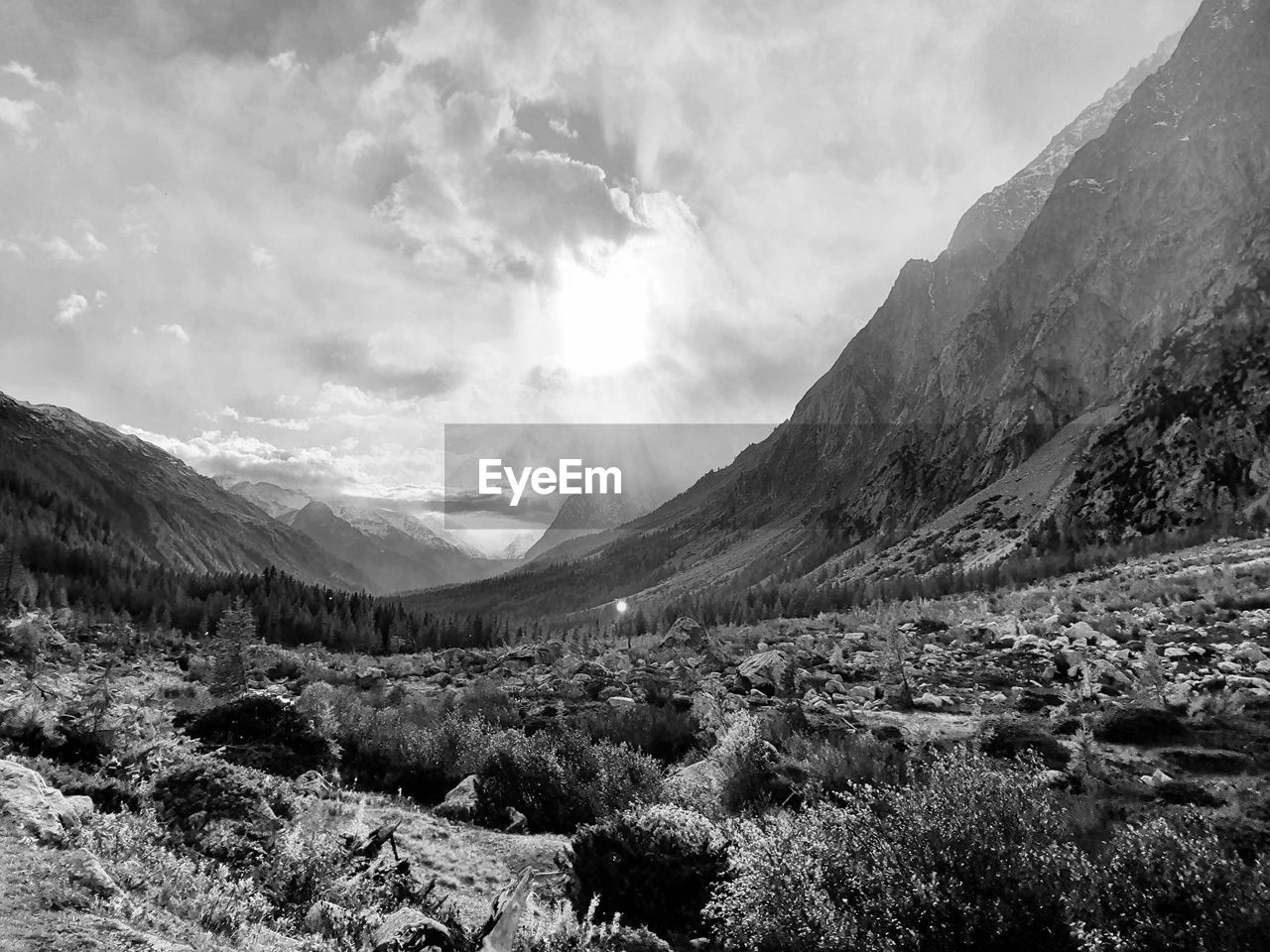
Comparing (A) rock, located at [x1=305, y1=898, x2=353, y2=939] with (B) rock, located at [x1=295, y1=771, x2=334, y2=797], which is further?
(B) rock, located at [x1=295, y1=771, x2=334, y2=797]

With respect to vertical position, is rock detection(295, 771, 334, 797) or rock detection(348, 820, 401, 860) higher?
rock detection(348, 820, 401, 860)

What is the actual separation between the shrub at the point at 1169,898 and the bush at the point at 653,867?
11.9 ft

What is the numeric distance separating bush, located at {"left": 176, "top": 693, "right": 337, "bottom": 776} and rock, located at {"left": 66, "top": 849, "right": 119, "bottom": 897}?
27.2 ft

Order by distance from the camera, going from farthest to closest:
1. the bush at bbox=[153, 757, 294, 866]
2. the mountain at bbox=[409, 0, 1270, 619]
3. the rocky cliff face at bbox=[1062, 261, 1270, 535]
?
the mountain at bbox=[409, 0, 1270, 619]
the rocky cliff face at bbox=[1062, 261, 1270, 535]
the bush at bbox=[153, 757, 294, 866]

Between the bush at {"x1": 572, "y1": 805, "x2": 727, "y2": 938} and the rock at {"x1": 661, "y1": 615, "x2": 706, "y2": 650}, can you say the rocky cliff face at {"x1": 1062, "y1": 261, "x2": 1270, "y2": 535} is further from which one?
the bush at {"x1": 572, "y1": 805, "x2": 727, "y2": 938}

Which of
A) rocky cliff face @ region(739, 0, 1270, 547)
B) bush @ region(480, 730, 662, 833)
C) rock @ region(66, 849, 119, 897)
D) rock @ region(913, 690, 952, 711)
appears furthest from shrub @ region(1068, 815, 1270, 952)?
rocky cliff face @ region(739, 0, 1270, 547)

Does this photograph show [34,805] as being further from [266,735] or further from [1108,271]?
[1108,271]

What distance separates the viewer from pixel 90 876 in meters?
4.67

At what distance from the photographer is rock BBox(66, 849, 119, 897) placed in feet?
15.1

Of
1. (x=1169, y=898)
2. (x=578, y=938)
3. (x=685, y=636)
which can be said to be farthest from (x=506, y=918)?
(x=685, y=636)

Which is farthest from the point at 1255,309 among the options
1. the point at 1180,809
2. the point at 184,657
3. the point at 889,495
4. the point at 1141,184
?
the point at 184,657

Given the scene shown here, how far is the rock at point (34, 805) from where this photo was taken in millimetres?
5555

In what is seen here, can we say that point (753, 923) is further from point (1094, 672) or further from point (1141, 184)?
point (1141, 184)

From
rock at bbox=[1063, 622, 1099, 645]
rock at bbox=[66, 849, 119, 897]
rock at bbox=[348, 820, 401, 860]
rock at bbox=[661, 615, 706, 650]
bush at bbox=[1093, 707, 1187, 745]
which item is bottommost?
rock at bbox=[661, 615, 706, 650]
